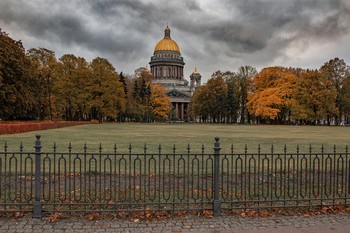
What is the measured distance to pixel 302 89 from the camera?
6894cm

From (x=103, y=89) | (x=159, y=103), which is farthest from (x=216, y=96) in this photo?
(x=103, y=89)

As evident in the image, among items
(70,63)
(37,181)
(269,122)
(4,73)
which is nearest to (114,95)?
(70,63)

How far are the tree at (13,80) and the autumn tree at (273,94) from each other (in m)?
43.2

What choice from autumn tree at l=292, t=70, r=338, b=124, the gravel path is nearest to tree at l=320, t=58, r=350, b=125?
autumn tree at l=292, t=70, r=338, b=124

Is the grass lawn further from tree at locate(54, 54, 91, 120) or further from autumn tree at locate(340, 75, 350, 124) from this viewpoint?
autumn tree at locate(340, 75, 350, 124)

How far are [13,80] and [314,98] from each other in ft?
171

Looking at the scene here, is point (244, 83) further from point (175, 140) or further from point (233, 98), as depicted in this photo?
point (175, 140)

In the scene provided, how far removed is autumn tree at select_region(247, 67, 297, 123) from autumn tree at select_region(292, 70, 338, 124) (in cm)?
193

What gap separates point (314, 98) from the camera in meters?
66.1

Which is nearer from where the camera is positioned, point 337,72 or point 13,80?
point 13,80

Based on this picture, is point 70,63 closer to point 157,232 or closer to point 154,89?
point 154,89

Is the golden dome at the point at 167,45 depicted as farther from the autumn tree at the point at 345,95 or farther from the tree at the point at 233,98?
the autumn tree at the point at 345,95

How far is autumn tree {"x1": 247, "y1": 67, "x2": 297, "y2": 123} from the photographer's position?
6875cm

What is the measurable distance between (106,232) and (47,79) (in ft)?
190
